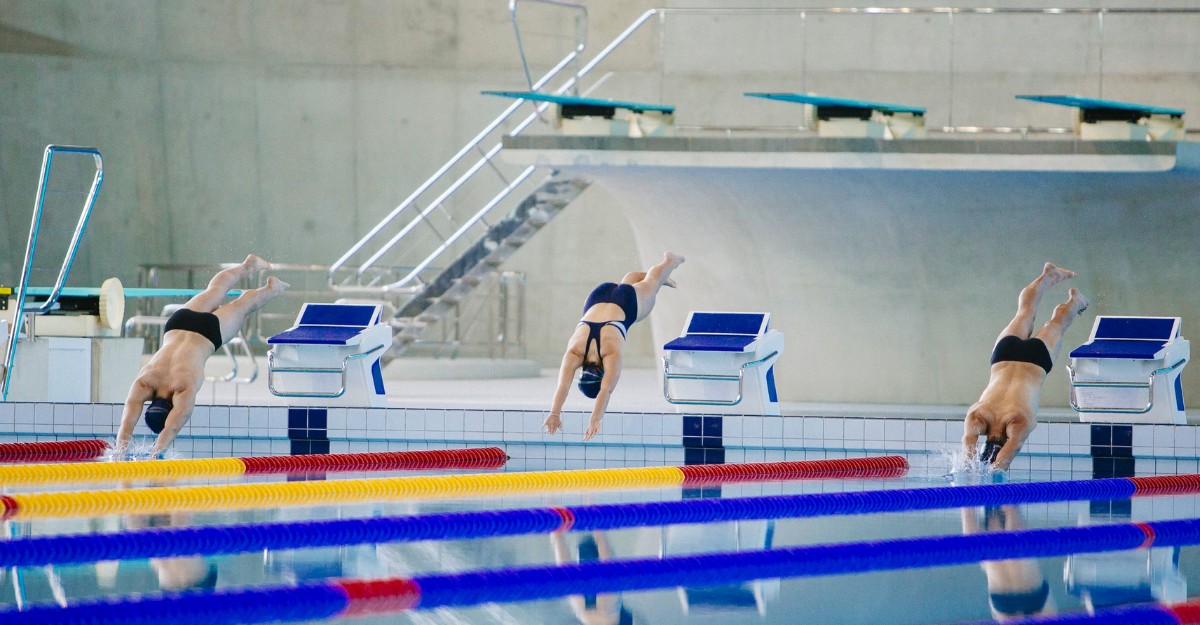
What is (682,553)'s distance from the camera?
486 centimetres

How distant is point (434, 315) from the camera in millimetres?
12547

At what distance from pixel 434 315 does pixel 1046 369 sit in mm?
6288

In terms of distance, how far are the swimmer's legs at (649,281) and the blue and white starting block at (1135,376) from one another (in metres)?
2.22

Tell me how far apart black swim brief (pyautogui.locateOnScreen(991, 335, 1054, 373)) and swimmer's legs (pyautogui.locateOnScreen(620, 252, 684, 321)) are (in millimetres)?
1901

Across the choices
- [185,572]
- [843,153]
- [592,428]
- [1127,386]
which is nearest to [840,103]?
[843,153]

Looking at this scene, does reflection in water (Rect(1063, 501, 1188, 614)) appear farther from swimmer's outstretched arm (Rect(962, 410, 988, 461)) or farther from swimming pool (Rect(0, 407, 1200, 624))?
swimmer's outstretched arm (Rect(962, 410, 988, 461))

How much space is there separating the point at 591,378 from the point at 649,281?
832 millimetres

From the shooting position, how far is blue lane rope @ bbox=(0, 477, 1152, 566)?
4.64 meters

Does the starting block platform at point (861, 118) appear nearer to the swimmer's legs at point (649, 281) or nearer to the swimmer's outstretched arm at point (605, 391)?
the swimmer's legs at point (649, 281)

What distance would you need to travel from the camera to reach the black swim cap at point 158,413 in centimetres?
696

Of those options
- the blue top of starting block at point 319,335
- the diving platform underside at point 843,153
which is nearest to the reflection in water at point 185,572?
the blue top of starting block at point 319,335

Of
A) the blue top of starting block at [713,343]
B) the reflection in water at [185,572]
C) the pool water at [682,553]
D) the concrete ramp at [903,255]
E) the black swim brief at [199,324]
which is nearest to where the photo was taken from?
the pool water at [682,553]

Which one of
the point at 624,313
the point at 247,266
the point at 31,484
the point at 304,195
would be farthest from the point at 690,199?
the point at 304,195

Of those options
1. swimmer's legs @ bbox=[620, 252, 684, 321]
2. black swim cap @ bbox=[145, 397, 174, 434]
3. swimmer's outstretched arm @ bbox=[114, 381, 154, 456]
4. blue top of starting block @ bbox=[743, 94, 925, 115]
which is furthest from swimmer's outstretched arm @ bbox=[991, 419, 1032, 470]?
swimmer's outstretched arm @ bbox=[114, 381, 154, 456]
